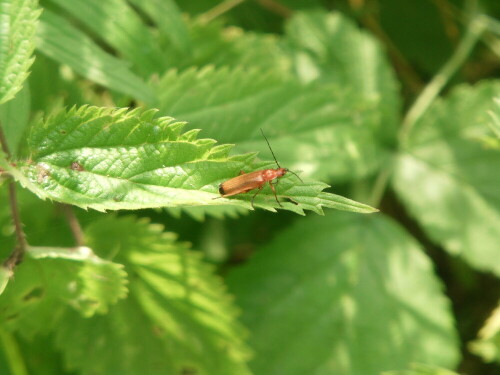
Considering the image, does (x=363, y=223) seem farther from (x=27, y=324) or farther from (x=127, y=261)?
(x=27, y=324)

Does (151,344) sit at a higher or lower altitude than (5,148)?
lower

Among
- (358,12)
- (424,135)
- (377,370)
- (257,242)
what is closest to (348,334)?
(377,370)

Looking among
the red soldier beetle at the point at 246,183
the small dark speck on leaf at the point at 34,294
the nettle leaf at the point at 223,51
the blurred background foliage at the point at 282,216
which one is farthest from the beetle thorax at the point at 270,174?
the nettle leaf at the point at 223,51

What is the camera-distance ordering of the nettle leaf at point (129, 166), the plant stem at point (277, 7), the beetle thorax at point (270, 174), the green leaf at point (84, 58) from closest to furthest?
the nettle leaf at point (129, 166) < the beetle thorax at point (270, 174) < the green leaf at point (84, 58) < the plant stem at point (277, 7)

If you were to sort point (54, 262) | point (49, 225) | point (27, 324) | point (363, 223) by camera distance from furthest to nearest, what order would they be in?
point (363, 223)
point (49, 225)
point (27, 324)
point (54, 262)

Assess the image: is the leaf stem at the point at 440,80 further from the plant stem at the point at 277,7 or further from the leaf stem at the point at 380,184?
the plant stem at the point at 277,7

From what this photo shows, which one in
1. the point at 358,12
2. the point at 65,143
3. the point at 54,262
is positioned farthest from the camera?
the point at 358,12

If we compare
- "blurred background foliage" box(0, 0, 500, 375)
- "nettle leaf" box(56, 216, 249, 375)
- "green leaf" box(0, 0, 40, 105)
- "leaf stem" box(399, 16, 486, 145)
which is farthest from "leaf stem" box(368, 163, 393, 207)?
"green leaf" box(0, 0, 40, 105)
